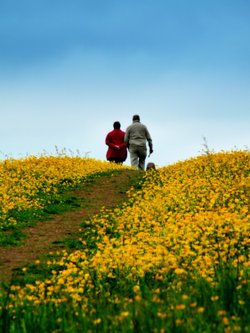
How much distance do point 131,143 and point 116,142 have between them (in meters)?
1.50

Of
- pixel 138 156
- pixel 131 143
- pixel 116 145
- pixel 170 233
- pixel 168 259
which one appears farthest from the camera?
pixel 116 145

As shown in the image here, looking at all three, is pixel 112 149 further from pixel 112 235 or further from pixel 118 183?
pixel 112 235

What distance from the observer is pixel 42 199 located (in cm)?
1959

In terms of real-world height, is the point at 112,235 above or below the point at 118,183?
below

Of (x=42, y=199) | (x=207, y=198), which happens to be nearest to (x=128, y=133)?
(x=42, y=199)

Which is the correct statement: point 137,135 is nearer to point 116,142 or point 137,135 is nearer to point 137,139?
point 137,139

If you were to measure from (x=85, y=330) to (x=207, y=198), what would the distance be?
1027 centimetres

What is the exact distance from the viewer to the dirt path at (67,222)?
1264 cm

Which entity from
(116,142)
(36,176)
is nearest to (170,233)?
(36,176)

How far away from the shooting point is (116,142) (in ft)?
92.0

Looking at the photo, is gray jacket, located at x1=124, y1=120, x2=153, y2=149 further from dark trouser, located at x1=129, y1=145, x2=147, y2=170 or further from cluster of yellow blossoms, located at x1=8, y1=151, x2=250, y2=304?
cluster of yellow blossoms, located at x1=8, y1=151, x2=250, y2=304

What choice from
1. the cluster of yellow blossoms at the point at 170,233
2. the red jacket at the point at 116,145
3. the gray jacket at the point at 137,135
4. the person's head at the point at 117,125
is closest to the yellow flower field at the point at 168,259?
the cluster of yellow blossoms at the point at 170,233

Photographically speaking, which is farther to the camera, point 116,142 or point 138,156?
point 116,142

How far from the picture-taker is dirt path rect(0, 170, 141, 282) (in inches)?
498
